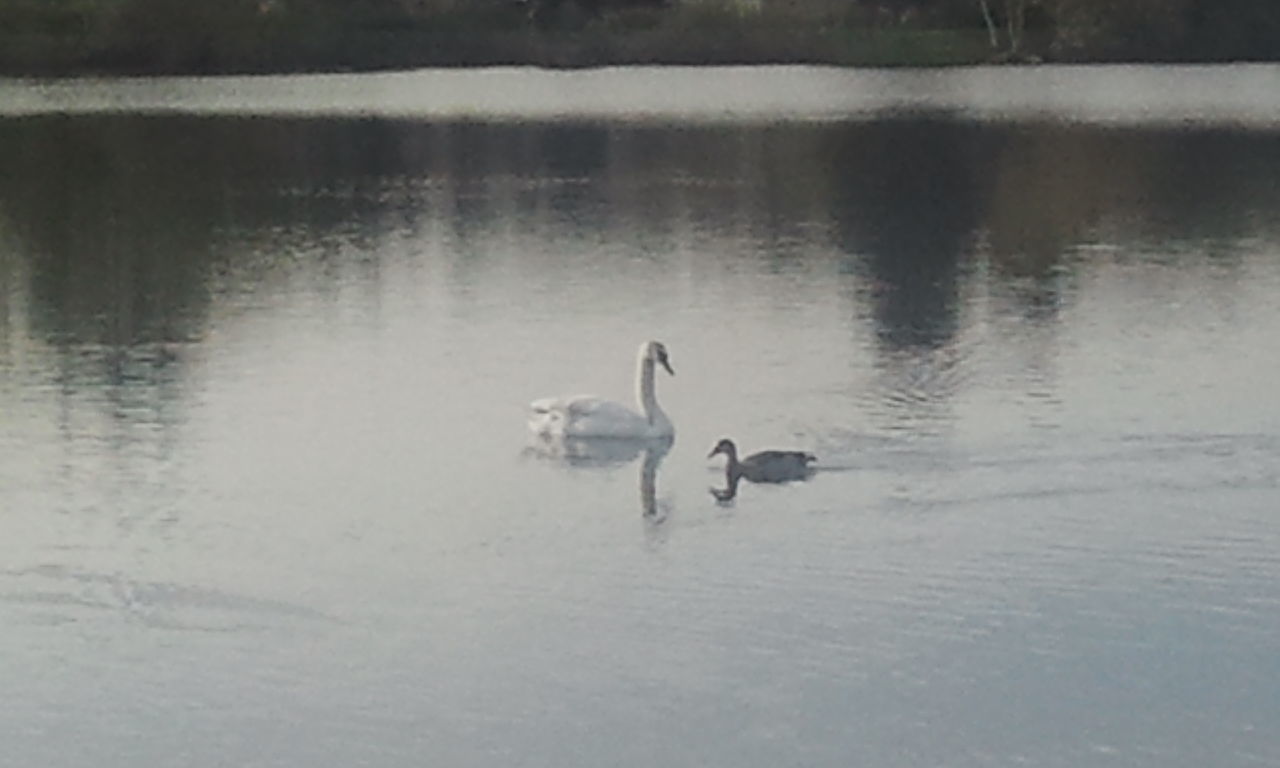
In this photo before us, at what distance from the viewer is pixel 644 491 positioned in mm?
12758

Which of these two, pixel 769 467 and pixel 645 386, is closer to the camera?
pixel 769 467

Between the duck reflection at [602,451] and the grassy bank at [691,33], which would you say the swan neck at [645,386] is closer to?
the duck reflection at [602,451]

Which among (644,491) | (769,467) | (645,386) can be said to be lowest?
(644,491)

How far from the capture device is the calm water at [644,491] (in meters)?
9.24

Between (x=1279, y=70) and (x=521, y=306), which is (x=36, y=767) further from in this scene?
(x=1279, y=70)

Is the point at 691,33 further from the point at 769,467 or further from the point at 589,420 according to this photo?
the point at 769,467

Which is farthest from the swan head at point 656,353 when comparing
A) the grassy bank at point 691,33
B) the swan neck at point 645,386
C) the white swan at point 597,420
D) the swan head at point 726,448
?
the grassy bank at point 691,33

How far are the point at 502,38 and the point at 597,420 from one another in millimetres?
53542

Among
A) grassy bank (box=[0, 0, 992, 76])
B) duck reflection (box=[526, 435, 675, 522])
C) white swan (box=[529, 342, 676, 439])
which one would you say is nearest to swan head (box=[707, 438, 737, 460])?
duck reflection (box=[526, 435, 675, 522])

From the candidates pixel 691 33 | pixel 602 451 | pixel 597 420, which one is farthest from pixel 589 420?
pixel 691 33

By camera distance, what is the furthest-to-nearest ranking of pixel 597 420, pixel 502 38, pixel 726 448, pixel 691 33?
1. pixel 691 33
2. pixel 502 38
3. pixel 597 420
4. pixel 726 448

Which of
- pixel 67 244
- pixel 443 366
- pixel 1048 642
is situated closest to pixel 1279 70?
pixel 67 244

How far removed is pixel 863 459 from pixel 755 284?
7.17 m

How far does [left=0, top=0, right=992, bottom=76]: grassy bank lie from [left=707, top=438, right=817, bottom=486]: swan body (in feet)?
169
